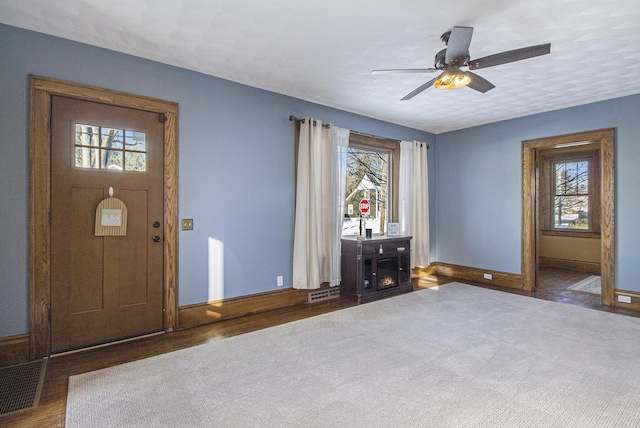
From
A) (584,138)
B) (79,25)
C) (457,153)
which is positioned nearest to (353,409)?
Answer: (79,25)

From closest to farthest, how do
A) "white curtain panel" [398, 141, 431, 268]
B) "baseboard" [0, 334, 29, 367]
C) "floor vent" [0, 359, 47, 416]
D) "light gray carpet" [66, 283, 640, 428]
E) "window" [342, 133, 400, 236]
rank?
"light gray carpet" [66, 283, 640, 428]
"floor vent" [0, 359, 47, 416]
"baseboard" [0, 334, 29, 367]
"window" [342, 133, 400, 236]
"white curtain panel" [398, 141, 431, 268]

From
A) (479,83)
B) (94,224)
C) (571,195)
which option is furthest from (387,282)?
(571,195)

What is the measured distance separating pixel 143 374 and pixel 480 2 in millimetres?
3573

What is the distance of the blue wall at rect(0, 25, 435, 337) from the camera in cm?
256

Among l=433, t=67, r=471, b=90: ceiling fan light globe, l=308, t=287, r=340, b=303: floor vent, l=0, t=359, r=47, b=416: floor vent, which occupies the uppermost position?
l=433, t=67, r=471, b=90: ceiling fan light globe

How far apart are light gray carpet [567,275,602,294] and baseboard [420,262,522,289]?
2.85 feet

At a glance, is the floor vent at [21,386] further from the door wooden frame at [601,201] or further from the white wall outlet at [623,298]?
the white wall outlet at [623,298]

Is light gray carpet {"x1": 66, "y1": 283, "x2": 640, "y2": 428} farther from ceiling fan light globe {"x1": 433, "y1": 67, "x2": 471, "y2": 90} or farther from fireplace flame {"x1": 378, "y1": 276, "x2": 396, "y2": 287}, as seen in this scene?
ceiling fan light globe {"x1": 433, "y1": 67, "x2": 471, "y2": 90}

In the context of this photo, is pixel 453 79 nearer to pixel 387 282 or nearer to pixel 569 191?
pixel 387 282

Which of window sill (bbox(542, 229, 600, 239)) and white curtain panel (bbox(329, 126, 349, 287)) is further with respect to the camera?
window sill (bbox(542, 229, 600, 239))

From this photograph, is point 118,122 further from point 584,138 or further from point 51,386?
point 584,138

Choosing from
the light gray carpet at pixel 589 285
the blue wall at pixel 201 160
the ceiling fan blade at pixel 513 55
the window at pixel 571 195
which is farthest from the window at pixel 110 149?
the window at pixel 571 195

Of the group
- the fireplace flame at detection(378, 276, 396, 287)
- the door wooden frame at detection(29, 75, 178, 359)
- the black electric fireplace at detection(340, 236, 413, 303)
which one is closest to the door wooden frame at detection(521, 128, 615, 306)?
the black electric fireplace at detection(340, 236, 413, 303)

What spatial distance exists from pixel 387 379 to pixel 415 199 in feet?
12.5
